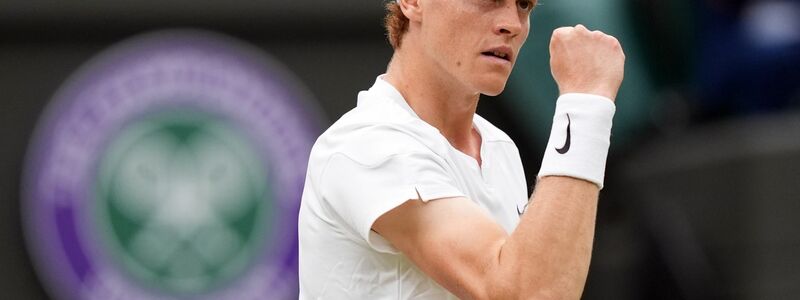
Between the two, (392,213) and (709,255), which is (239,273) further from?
(392,213)

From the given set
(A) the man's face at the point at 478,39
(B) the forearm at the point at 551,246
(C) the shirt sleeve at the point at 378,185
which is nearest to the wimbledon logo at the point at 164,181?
(A) the man's face at the point at 478,39

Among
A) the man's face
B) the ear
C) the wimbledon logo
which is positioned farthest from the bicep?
the wimbledon logo

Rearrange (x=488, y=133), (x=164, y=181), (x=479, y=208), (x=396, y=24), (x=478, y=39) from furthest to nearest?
(x=164, y=181) → (x=488, y=133) → (x=396, y=24) → (x=478, y=39) → (x=479, y=208)

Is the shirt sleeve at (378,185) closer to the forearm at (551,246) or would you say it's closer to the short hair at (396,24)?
the forearm at (551,246)

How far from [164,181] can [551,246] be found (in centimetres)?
342

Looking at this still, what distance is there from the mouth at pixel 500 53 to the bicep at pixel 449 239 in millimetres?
365

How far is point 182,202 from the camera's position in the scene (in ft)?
19.7

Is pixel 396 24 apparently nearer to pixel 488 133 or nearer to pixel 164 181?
pixel 488 133

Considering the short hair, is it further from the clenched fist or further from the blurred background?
the blurred background

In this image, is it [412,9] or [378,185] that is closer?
[378,185]

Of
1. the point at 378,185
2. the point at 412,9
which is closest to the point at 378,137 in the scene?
the point at 378,185

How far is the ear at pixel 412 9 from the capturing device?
127 inches

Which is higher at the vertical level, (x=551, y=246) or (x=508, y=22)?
(x=508, y=22)

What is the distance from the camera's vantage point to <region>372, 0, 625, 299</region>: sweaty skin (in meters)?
2.79
